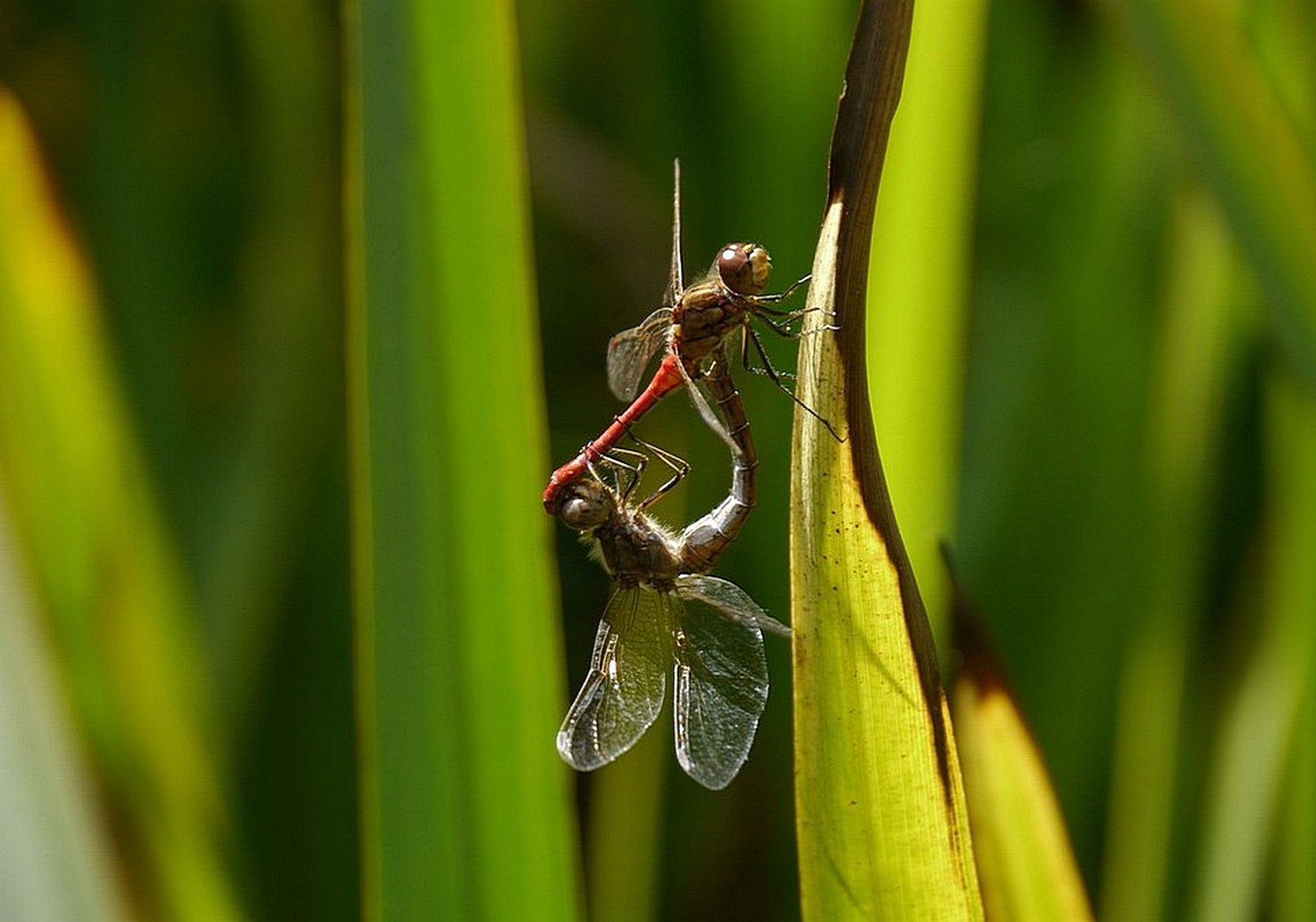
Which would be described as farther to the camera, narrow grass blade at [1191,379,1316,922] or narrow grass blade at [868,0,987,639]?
narrow grass blade at [1191,379,1316,922]

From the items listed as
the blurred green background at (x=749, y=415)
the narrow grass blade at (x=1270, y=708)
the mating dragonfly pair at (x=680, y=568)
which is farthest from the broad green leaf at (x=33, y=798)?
the narrow grass blade at (x=1270, y=708)

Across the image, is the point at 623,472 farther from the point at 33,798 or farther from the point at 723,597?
the point at 33,798

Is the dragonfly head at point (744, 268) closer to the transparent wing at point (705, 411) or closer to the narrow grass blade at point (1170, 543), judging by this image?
the transparent wing at point (705, 411)

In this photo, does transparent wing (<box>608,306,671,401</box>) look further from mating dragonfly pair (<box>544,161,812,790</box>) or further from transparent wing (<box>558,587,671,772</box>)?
transparent wing (<box>558,587,671,772</box>)

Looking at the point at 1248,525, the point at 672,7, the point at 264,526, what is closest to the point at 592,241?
the point at 672,7

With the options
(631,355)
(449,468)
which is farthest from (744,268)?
(449,468)

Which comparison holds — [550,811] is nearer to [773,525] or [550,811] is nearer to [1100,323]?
[773,525]

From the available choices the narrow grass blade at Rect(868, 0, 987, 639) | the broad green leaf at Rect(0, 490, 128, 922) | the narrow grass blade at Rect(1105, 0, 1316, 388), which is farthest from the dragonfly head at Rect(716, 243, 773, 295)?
the broad green leaf at Rect(0, 490, 128, 922)
